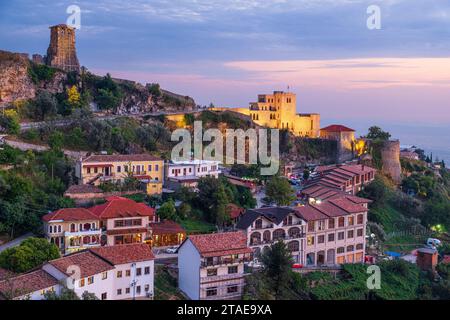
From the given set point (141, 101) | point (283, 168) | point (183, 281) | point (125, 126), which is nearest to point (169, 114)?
point (141, 101)

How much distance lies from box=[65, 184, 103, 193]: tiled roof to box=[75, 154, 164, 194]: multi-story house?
129 centimetres

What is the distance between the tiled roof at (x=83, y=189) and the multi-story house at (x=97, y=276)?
795cm

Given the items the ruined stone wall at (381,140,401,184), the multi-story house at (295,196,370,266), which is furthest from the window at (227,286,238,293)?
the ruined stone wall at (381,140,401,184)

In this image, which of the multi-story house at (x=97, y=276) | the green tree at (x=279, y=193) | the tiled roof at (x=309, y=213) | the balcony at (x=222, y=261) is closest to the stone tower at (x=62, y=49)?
the green tree at (x=279, y=193)

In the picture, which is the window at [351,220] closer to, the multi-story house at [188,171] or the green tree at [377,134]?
the multi-story house at [188,171]

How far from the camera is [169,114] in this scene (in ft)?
159

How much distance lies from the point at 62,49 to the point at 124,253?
113 ft

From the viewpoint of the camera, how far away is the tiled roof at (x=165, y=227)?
2514cm

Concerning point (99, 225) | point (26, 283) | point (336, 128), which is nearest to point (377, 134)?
point (336, 128)

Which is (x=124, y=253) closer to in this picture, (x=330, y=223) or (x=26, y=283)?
(x=26, y=283)

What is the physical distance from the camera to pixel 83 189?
1117 inches

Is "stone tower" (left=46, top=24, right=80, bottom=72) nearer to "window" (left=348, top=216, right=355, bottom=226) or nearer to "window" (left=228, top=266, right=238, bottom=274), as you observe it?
"window" (left=348, top=216, right=355, bottom=226)
